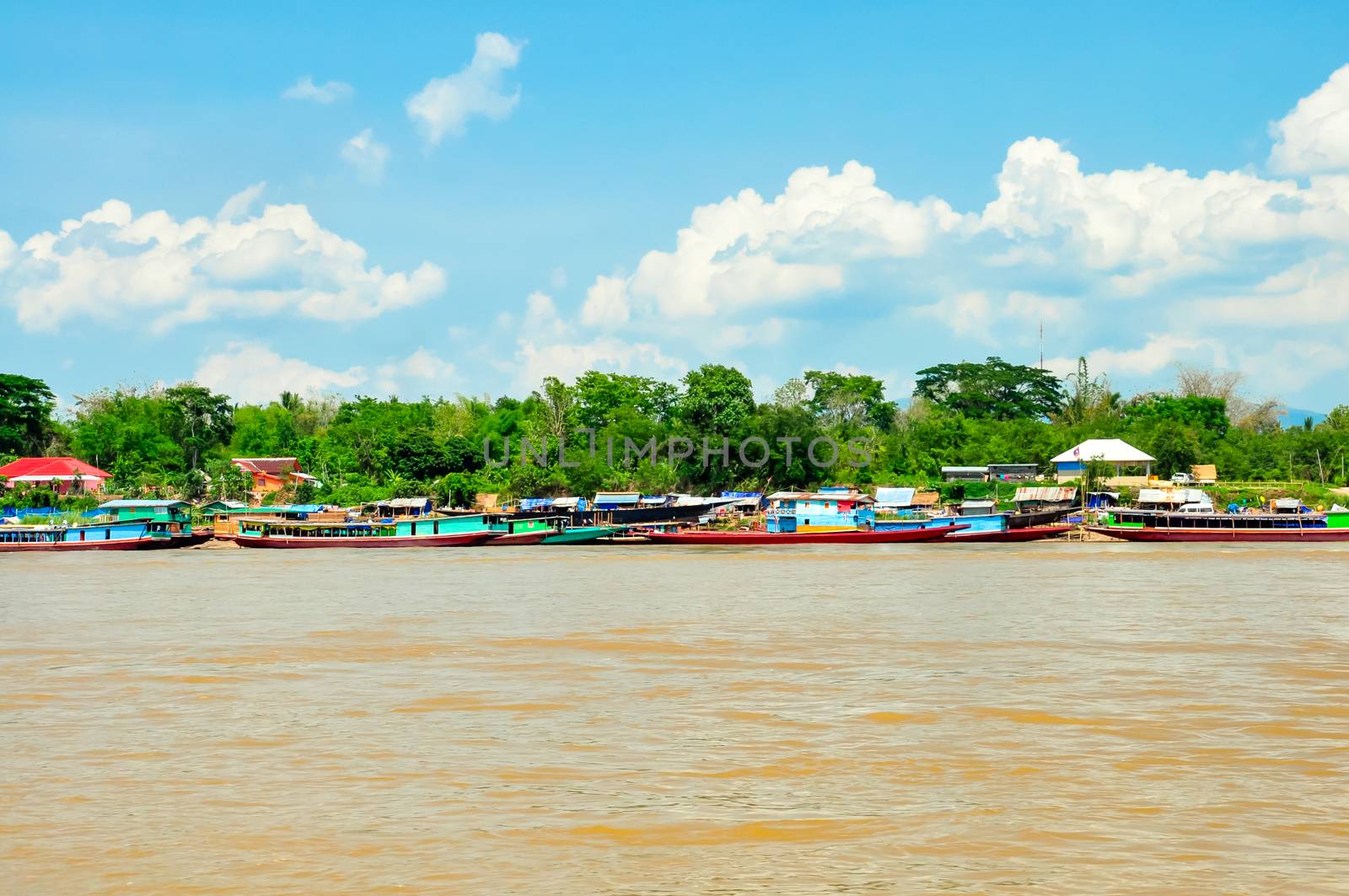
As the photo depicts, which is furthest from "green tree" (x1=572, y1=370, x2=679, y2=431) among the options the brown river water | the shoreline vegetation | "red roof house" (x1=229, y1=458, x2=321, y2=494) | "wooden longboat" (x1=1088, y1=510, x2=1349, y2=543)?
the brown river water

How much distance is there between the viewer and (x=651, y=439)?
57.7 meters

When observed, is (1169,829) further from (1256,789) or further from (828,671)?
(828,671)

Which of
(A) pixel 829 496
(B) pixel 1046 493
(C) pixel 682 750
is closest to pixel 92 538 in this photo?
(A) pixel 829 496

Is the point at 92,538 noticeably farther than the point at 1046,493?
No

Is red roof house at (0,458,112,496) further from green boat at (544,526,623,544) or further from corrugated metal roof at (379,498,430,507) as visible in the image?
green boat at (544,526,623,544)

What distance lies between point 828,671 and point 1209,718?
4022 mm

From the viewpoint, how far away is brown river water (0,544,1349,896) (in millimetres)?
6543

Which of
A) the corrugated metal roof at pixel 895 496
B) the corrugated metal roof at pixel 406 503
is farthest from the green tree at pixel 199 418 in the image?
the corrugated metal roof at pixel 895 496

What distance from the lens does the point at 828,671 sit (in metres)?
13.1

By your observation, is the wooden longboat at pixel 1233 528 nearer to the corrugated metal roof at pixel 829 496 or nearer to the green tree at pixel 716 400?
the corrugated metal roof at pixel 829 496

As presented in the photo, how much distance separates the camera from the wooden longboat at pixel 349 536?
42156mm

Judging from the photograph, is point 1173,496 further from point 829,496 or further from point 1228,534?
point 829,496

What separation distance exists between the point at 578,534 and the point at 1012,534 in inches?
575

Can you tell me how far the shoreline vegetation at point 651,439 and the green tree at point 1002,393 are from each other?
0.65 ft
